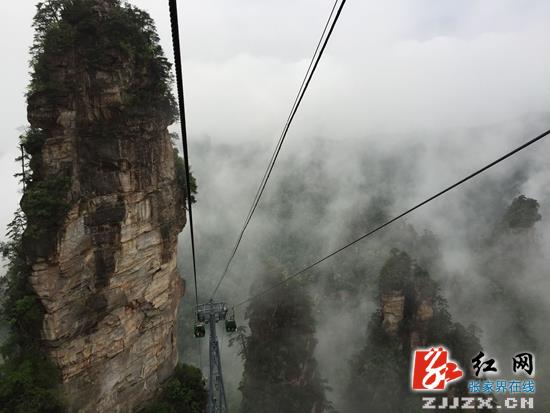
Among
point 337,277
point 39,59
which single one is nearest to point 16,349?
point 39,59

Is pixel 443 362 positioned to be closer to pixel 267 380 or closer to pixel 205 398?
pixel 267 380

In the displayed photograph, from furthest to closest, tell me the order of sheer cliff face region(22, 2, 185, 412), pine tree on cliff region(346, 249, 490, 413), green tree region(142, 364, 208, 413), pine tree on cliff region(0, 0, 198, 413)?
1. pine tree on cliff region(346, 249, 490, 413)
2. green tree region(142, 364, 208, 413)
3. sheer cliff face region(22, 2, 185, 412)
4. pine tree on cliff region(0, 0, 198, 413)

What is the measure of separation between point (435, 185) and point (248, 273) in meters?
80.8

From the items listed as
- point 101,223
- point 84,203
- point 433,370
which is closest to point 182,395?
point 101,223

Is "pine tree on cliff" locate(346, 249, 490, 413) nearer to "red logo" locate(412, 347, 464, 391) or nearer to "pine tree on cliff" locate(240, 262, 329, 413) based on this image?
"red logo" locate(412, 347, 464, 391)

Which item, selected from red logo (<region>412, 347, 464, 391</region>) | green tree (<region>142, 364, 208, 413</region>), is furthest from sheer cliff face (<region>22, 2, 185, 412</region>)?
red logo (<region>412, 347, 464, 391</region>)

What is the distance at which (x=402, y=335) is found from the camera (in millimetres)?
36219

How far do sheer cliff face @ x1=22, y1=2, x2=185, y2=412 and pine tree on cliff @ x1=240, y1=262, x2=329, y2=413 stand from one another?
554 inches

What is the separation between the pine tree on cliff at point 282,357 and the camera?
32.6 metres

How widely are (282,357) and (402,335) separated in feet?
41.7

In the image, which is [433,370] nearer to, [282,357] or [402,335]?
[402,335]

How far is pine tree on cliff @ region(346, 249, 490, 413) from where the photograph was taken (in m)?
34.3

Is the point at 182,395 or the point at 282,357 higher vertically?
the point at 182,395

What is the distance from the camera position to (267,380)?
3334cm
